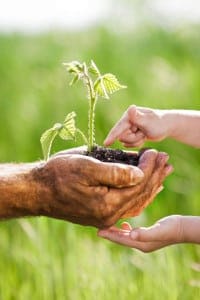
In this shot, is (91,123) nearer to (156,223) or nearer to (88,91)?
(88,91)

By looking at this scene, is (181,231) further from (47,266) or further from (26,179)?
(47,266)

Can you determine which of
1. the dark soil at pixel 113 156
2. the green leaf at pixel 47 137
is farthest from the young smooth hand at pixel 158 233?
the green leaf at pixel 47 137

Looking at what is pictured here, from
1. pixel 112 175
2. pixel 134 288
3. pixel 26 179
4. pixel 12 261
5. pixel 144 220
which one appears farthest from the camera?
pixel 144 220

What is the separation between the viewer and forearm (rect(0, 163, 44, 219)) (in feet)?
8.38

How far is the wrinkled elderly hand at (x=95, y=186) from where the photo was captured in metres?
2.39

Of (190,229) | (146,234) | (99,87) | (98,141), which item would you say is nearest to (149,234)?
(146,234)

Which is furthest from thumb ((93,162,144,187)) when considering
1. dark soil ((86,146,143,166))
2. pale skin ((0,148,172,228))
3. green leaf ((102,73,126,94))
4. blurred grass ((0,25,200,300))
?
blurred grass ((0,25,200,300))

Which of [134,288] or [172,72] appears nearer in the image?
[134,288]

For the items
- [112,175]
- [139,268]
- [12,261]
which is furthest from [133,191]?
[12,261]

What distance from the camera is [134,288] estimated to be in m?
3.31

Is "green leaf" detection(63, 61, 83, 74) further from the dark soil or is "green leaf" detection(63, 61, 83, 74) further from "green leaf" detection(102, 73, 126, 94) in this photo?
the dark soil

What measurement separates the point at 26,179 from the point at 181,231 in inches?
16.7

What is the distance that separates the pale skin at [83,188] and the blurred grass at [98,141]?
2.53 feet

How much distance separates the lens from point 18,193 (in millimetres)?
2578
